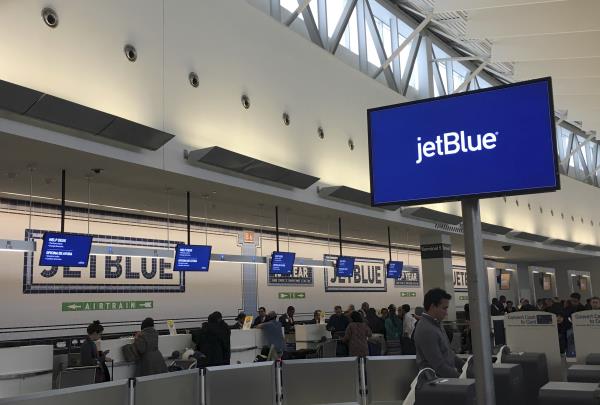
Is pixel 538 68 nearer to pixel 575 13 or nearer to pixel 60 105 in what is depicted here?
pixel 575 13

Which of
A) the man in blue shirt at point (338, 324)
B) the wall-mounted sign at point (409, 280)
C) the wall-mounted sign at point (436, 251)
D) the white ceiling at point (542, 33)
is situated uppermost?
the white ceiling at point (542, 33)

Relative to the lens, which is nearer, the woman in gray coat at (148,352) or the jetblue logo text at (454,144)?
the jetblue logo text at (454,144)

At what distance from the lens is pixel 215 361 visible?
8.88 metres

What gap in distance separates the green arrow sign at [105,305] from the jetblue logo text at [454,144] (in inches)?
408

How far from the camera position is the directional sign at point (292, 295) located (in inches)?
683

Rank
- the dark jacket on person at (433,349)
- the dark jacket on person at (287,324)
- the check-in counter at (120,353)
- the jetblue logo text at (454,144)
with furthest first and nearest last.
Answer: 1. the dark jacket on person at (287,324)
2. the check-in counter at (120,353)
3. the dark jacket on person at (433,349)
4. the jetblue logo text at (454,144)

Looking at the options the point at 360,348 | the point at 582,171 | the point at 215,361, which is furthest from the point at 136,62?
the point at 582,171

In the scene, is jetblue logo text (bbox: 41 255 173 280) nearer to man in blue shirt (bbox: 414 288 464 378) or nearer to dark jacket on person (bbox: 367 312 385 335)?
dark jacket on person (bbox: 367 312 385 335)

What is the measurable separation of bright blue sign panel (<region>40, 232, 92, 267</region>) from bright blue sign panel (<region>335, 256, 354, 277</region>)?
23.3 feet

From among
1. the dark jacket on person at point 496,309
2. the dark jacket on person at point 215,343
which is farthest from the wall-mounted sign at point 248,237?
the dark jacket on person at point 215,343

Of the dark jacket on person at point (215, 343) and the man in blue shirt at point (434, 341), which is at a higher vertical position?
the man in blue shirt at point (434, 341)

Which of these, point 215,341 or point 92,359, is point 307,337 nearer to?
point 215,341

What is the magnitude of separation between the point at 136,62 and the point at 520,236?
15.5m

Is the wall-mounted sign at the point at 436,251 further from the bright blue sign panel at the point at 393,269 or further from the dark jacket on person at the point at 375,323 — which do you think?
the dark jacket on person at the point at 375,323
